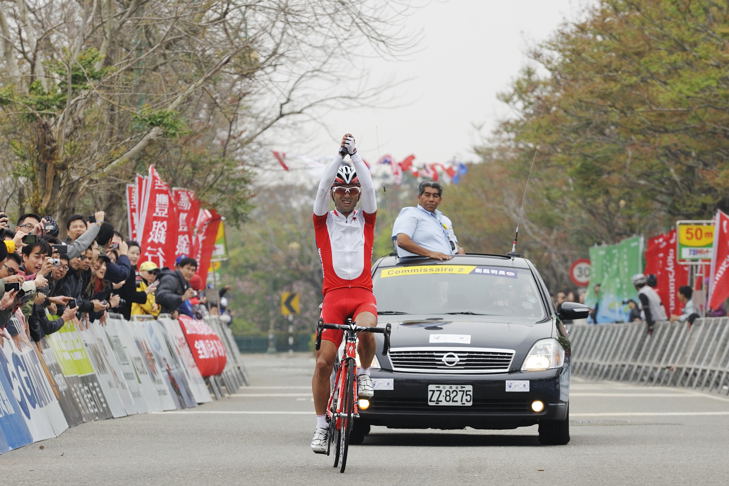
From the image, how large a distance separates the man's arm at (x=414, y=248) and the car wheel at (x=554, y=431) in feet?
6.22

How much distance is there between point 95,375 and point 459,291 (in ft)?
14.0

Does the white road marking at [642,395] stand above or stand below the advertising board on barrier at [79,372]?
below

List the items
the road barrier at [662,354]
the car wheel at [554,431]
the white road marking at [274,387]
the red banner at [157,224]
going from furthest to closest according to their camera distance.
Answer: the white road marking at [274,387] → the red banner at [157,224] → the road barrier at [662,354] → the car wheel at [554,431]

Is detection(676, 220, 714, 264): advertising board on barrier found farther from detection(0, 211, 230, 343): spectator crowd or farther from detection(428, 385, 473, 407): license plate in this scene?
detection(428, 385, 473, 407): license plate

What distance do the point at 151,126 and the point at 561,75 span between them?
71.2 ft

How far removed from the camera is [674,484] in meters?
9.73

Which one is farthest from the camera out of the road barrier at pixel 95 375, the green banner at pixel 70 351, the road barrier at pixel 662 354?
the road barrier at pixel 662 354

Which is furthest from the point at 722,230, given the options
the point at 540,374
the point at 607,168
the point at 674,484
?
the point at 674,484

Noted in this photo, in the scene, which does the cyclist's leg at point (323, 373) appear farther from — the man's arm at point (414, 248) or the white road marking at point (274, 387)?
the white road marking at point (274, 387)

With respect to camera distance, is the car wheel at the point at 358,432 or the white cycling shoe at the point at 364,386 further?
the car wheel at the point at 358,432

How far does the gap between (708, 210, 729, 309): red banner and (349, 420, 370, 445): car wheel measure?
668 inches

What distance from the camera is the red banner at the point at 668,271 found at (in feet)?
123

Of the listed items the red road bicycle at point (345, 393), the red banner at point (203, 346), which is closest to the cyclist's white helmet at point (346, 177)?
the red road bicycle at point (345, 393)

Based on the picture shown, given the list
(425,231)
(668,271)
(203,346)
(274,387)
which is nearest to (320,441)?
(425,231)
